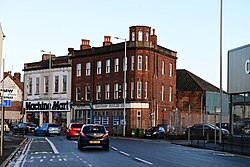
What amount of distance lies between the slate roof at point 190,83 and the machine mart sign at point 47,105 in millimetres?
16581

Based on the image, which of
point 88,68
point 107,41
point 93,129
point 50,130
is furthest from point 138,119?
point 93,129

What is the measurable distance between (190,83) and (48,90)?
825 inches

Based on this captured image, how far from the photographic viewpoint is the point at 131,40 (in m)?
60.3

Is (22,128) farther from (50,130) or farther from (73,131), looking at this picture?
(73,131)

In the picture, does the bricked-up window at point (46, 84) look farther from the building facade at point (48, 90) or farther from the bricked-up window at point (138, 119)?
the bricked-up window at point (138, 119)

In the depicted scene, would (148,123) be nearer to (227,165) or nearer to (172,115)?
(172,115)

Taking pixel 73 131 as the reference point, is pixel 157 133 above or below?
below

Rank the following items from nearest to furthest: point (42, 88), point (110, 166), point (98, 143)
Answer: point (110, 166) < point (98, 143) < point (42, 88)

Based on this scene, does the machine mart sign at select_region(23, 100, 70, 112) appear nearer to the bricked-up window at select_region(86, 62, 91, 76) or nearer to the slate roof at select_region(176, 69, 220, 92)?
the bricked-up window at select_region(86, 62, 91, 76)

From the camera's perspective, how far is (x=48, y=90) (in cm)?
7450

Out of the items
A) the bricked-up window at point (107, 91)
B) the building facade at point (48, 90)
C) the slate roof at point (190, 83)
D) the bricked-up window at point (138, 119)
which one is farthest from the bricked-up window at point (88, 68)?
the slate roof at point (190, 83)

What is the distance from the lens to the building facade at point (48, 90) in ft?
234

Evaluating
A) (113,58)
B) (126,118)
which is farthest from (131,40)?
(126,118)

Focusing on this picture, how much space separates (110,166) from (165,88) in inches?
1779
